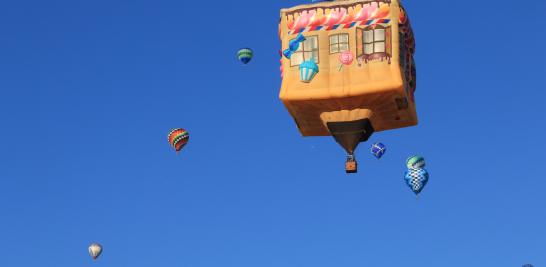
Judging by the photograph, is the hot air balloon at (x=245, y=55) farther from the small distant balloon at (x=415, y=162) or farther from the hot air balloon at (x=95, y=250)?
the hot air balloon at (x=95, y=250)

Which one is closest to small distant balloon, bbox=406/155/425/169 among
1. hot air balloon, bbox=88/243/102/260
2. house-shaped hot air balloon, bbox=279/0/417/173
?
house-shaped hot air balloon, bbox=279/0/417/173

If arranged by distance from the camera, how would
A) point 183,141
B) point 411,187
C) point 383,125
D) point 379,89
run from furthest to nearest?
1. point 183,141
2. point 411,187
3. point 383,125
4. point 379,89

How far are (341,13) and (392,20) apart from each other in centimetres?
191

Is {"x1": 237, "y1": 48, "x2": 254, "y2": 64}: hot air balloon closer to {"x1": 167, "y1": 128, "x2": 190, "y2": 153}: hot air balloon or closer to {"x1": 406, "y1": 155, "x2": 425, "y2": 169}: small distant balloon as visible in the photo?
{"x1": 167, "y1": 128, "x2": 190, "y2": 153}: hot air balloon

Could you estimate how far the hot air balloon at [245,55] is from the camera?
6362cm

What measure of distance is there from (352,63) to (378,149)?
925 centimetres

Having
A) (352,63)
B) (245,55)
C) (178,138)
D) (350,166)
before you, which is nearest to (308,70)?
(352,63)

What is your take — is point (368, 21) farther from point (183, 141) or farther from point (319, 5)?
point (183, 141)

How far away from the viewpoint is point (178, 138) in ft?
214

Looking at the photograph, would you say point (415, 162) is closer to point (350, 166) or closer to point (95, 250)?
point (350, 166)

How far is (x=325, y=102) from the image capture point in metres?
54.6

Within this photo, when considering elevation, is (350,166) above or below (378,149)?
below

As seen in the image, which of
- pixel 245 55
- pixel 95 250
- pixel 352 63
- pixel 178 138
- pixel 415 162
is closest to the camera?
pixel 352 63

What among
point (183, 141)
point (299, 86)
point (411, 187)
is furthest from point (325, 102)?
point (183, 141)
